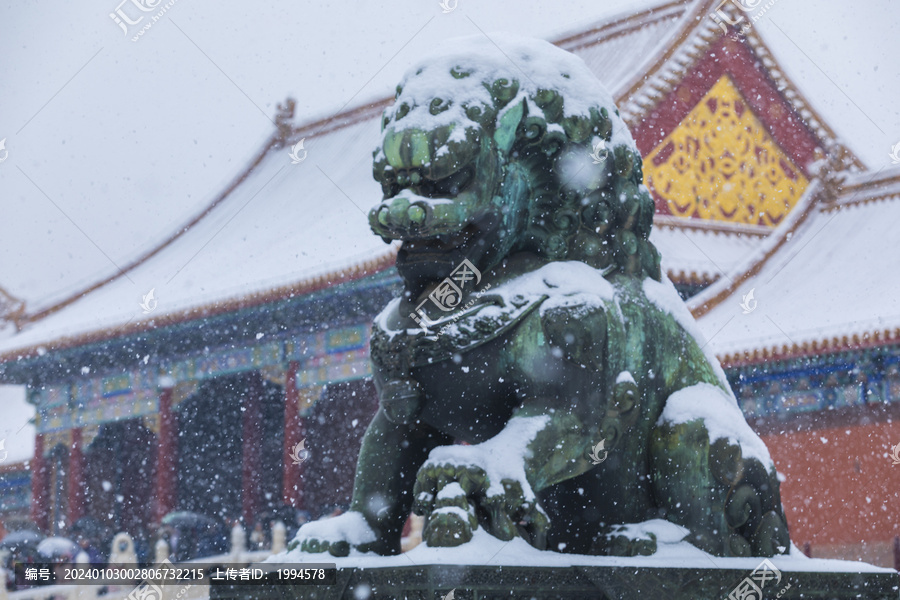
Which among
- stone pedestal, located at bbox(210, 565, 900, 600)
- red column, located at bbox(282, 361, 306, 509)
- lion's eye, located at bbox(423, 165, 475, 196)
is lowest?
stone pedestal, located at bbox(210, 565, 900, 600)

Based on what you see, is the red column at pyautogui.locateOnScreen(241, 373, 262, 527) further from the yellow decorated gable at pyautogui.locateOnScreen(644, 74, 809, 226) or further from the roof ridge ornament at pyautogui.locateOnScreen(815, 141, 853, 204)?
the roof ridge ornament at pyautogui.locateOnScreen(815, 141, 853, 204)

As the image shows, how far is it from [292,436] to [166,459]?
2.01 metres

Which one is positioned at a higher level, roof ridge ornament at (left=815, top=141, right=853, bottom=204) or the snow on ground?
roof ridge ornament at (left=815, top=141, right=853, bottom=204)

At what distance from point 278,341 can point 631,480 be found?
9.29m

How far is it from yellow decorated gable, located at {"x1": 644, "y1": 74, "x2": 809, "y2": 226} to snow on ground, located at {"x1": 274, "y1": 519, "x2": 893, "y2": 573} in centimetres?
781

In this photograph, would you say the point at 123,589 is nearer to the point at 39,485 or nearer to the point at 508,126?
the point at 508,126

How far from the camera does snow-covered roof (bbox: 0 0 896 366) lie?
9586mm


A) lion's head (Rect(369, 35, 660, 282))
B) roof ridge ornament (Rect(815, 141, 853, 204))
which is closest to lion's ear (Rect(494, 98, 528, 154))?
lion's head (Rect(369, 35, 660, 282))

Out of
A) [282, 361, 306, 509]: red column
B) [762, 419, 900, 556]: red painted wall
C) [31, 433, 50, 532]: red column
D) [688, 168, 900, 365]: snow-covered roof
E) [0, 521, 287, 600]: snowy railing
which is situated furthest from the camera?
[31, 433, 50, 532]: red column

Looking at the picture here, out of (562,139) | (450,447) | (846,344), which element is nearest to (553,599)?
(450,447)

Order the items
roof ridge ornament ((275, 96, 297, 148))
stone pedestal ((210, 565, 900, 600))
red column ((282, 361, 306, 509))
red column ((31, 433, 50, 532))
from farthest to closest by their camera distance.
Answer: roof ridge ornament ((275, 96, 297, 148)) → red column ((31, 433, 50, 532)) → red column ((282, 361, 306, 509)) → stone pedestal ((210, 565, 900, 600))

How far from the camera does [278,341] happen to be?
1131cm

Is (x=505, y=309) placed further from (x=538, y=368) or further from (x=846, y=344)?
(x=846, y=344)

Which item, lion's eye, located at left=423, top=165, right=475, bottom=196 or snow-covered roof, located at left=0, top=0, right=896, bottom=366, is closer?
lion's eye, located at left=423, top=165, right=475, bottom=196
